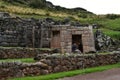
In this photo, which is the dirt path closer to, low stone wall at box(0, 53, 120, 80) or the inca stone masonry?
low stone wall at box(0, 53, 120, 80)

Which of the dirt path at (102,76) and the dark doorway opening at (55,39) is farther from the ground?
the dark doorway opening at (55,39)

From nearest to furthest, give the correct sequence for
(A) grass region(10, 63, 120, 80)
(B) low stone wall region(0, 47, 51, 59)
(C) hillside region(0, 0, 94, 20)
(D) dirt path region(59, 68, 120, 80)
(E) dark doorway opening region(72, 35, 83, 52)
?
(A) grass region(10, 63, 120, 80), (D) dirt path region(59, 68, 120, 80), (B) low stone wall region(0, 47, 51, 59), (E) dark doorway opening region(72, 35, 83, 52), (C) hillside region(0, 0, 94, 20)

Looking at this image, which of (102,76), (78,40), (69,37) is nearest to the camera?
(102,76)

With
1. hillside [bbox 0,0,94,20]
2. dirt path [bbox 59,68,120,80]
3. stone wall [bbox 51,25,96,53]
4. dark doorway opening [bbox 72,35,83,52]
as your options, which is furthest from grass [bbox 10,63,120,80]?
hillside [bbox 0,0,94,20]

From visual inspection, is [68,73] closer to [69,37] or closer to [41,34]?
[69,37]

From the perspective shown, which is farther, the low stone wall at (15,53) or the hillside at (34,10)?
the hillside at (34,10)

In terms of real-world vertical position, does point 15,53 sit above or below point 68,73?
above

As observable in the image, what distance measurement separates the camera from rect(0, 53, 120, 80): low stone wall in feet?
74.2

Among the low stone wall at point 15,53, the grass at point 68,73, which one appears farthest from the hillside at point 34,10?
the grass at point 68,73

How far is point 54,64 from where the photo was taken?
25172 millimetres

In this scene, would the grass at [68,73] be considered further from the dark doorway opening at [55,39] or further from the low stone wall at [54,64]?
the dark doorway opening at [55,39]

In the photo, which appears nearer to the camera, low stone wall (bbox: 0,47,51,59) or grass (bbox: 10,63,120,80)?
grass (bbox: 10,63,120,80)

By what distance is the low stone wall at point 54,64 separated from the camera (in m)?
22.6

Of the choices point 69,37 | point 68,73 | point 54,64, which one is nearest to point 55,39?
point 69,37
